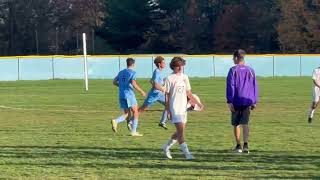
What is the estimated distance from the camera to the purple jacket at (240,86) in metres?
12.8

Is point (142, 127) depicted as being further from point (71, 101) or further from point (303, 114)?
point (71, 101)

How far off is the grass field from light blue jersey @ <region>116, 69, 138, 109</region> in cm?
69

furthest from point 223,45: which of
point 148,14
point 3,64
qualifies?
point 3,64

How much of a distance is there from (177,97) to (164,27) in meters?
69.2

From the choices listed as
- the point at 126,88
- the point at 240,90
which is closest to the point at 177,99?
the point at 240,90

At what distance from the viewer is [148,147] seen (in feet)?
45.0

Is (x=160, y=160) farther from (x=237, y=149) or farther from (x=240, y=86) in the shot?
(x=240, y=86)

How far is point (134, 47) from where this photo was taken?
3159 inches

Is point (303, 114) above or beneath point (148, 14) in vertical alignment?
beneath

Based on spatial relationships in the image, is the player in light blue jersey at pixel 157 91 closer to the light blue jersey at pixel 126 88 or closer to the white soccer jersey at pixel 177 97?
the light blue jersey at pixel 126 88

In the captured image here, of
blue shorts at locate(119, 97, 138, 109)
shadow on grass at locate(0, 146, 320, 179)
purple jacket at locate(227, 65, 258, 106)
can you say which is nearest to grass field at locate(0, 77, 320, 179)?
shadow on grass at locate(0, 146, 320, 179)

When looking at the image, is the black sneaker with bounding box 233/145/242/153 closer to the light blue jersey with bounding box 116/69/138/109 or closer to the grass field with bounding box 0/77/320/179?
the grass field with bounding box 0/77/320/179

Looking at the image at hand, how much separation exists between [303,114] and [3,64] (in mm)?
33941

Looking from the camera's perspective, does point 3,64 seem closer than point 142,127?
No
